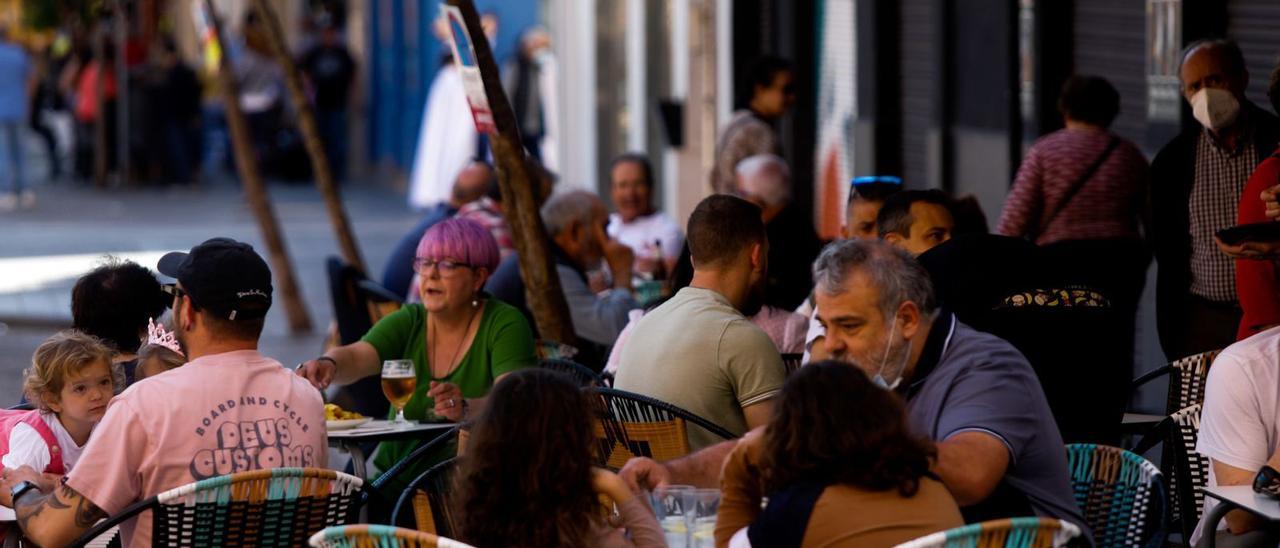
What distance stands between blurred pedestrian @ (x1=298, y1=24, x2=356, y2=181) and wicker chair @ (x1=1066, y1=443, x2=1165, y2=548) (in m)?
22.2

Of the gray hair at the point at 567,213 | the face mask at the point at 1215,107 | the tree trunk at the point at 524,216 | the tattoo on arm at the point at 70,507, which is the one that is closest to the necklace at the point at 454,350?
the tree trunk at the point at 524,216

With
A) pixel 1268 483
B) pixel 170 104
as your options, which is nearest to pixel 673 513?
pixel 1268 483

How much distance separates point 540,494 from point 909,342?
0.93 meters

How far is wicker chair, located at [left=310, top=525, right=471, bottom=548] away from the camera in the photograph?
3605 mm

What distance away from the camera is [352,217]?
71.6 feet

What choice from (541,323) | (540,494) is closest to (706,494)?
(540,494)

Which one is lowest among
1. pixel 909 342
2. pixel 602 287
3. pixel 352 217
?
pixel 352 217

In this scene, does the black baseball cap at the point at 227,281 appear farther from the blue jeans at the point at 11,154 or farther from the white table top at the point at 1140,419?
the blue jeans at the point at 11,154

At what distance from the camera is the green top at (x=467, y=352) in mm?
6020

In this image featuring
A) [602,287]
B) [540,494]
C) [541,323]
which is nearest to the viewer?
[540,494]

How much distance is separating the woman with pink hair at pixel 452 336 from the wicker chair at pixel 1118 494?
2.04 metres

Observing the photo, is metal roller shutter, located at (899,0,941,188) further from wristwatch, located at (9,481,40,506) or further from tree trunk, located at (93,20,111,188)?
tree trunk, located at (93,20,111,188)

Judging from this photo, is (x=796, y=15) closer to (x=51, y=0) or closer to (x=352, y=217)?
(x=352, y=217)

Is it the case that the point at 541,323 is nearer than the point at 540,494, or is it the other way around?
the point at 540,494
